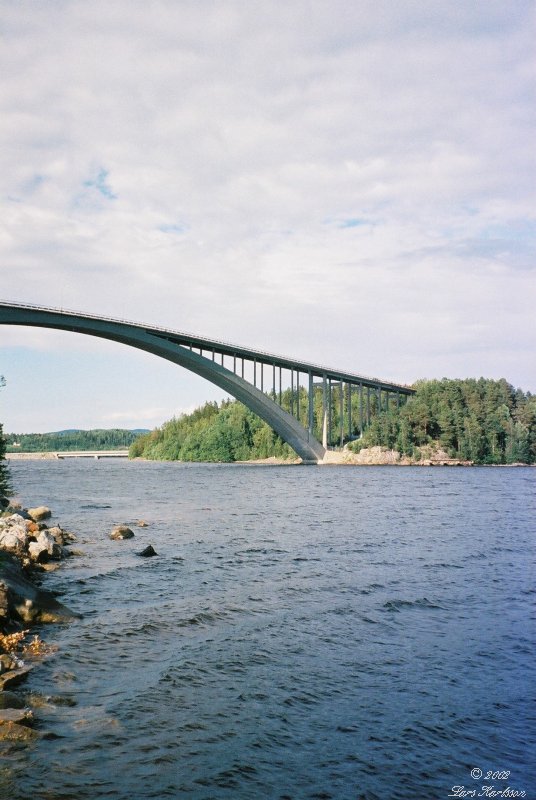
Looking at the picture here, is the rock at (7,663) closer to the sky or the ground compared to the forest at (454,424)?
closer to the ground

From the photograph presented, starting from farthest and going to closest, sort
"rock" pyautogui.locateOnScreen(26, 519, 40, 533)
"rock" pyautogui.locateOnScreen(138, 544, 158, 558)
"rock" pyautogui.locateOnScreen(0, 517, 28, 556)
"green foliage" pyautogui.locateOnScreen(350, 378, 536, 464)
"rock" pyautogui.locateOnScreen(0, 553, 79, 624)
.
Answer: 1. "green foliage" pyautogui.locateOnScreen(350, 378, 536, 464)
2. "rock" pyautogui.locateOnScreen(26, 519, 40, 533)
3. "rock" pyautogui.locateOnScreen(138, 544, 158, 558)
4. "rock" pyautogui.locateOnScreen(0, 517, 28, 556)
5. "rock" pyautogui.locateOnScreen(0, 553, 79, 624)

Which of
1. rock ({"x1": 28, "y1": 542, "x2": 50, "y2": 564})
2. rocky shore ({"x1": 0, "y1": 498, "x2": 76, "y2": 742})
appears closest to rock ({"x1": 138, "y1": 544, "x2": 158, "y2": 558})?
rocky shore ({"x1": 0, "y1": 498, "x2": 76, "y2": 742})

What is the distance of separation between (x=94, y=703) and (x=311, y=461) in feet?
246

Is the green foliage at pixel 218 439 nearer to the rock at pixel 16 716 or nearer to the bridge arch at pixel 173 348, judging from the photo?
the bridge arch at pixel 173 348

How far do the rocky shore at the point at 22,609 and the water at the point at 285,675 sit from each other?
276 mm

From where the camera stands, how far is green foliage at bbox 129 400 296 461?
360 ft

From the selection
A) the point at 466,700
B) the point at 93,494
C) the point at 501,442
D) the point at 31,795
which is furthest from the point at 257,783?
the point at 501,442

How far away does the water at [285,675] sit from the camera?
559 centimetres

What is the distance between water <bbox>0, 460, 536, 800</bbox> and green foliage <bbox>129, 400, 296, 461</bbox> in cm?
8199

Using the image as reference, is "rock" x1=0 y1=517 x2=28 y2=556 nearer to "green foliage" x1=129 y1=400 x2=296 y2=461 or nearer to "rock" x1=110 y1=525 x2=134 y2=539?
"rock" x1=110 y1=525 x2=134 y2=539

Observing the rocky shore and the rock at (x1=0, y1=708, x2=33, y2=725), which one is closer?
the rock at (x1=0, y1=708, x2=33, y2=725)

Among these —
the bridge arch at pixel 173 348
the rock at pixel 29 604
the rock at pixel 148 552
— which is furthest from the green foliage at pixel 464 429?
the rock at pixel 29 604

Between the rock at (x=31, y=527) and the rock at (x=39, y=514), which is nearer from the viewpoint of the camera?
the rock at (x=31, y=527)

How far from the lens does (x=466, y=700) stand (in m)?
7.18
